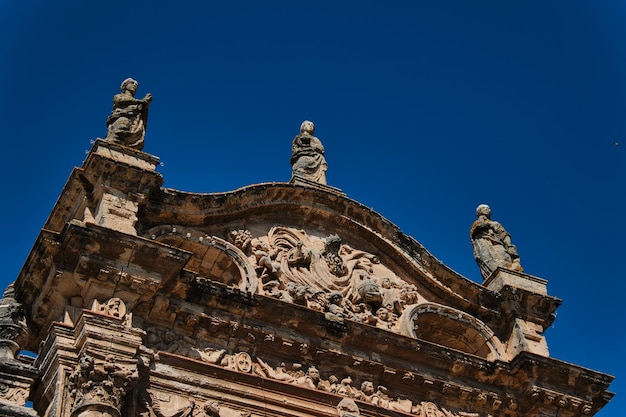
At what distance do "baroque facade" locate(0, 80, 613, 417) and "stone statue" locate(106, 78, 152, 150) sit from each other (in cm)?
3


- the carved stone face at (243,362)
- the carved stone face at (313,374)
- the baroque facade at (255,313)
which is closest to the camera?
the baroque facade at (255,313)

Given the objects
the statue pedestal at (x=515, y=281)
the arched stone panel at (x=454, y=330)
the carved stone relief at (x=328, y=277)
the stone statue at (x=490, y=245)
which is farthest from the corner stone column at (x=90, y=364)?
the stone statue at (x=490, y=245)

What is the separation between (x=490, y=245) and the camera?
17.3 meters

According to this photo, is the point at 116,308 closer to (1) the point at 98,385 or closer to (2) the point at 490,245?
(1) the point at 98,385

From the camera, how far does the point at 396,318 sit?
49.8 feet

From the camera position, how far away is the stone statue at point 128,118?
1410 centimetres

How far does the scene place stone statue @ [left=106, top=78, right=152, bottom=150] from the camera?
14.1m

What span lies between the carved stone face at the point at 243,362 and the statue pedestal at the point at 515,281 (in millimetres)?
4801

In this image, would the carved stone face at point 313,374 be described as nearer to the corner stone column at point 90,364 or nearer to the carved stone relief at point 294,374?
the carved stone relief at point 294,374

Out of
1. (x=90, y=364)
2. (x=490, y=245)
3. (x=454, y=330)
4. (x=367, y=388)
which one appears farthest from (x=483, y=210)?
(x=90, y=364)

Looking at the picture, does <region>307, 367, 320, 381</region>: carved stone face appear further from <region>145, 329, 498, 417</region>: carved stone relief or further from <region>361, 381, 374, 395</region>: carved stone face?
<region>361, 381, 374, 395</region>: carved stone face

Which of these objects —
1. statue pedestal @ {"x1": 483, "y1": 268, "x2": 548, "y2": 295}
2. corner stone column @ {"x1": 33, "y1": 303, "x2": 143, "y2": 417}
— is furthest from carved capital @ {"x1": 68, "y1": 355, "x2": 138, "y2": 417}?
statue pedestal @ {"x1": 483, "y1": 268, "x2": 548, "y2": 295}

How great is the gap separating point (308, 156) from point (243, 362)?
468cm

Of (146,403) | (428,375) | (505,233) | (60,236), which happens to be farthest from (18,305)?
(505,233)
